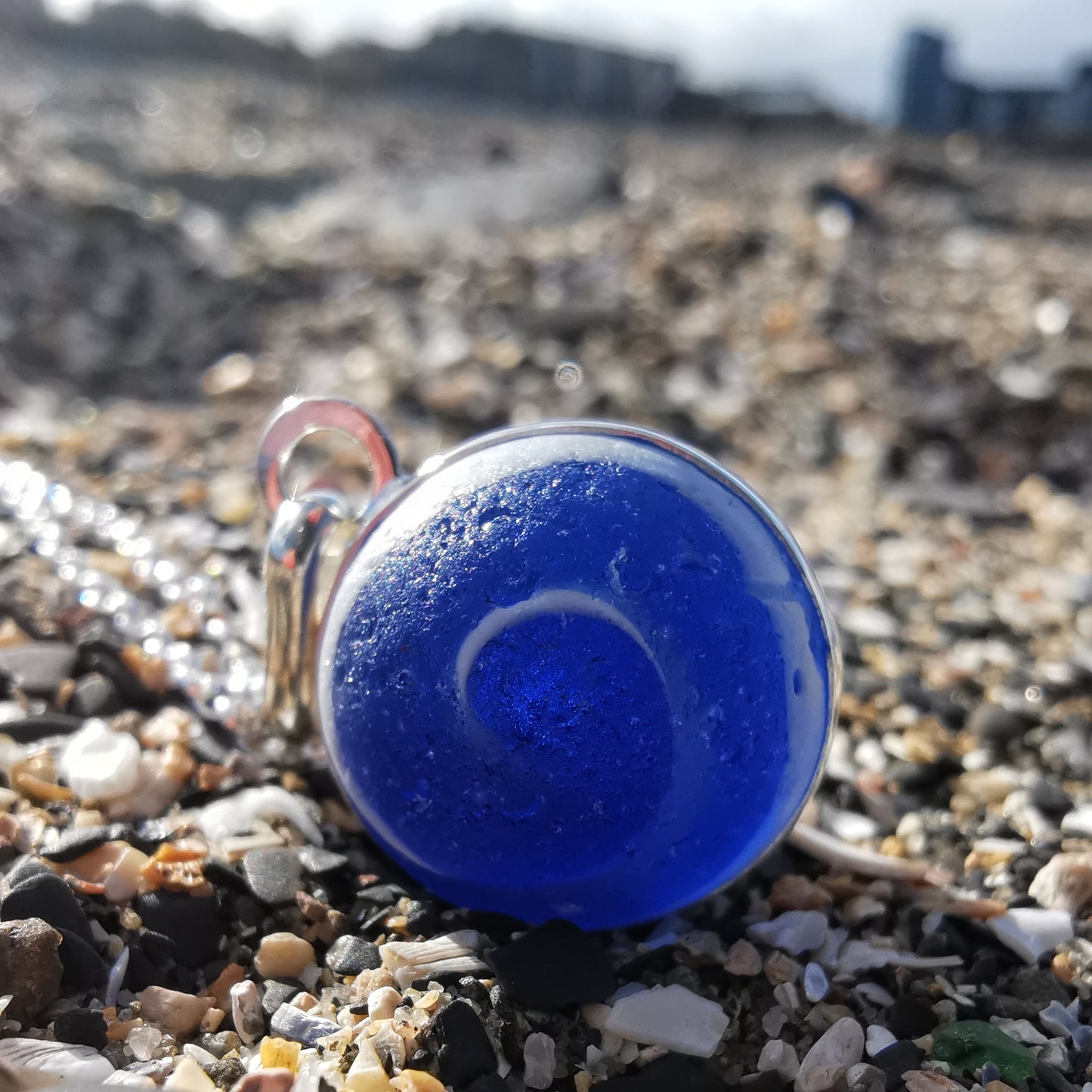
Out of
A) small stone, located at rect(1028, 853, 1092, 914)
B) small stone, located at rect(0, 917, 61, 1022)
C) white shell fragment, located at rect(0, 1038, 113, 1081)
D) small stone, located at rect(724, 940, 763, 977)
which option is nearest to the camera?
white shell fragment, located at rect(0, 1038, 113, 1081)

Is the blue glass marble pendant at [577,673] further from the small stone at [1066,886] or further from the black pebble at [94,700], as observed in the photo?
the black pebble at [94,700]

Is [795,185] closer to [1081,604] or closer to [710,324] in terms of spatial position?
[710,324]

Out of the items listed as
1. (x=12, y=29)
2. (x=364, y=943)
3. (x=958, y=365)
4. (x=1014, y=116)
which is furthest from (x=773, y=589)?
(x=1014, y=116)

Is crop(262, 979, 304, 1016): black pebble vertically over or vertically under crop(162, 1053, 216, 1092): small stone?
under

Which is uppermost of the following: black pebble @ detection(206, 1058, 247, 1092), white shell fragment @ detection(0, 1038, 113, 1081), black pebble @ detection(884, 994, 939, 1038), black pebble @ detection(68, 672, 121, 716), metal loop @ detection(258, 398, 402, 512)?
metal loop @ detection(258, 398, 402, 512)

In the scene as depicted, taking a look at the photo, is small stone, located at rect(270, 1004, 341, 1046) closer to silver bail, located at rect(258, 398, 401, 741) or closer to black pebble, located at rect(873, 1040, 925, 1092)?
silver bail, located at rect(258, 398, 401, 741)

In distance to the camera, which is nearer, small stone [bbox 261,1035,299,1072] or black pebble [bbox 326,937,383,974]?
small stone [bbox 261,1035,299,1072]

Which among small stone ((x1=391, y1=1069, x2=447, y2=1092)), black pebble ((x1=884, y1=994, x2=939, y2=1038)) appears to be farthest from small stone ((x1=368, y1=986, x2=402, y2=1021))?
black pebble ((x1=884, y1=994, x2=939, y2=1038))

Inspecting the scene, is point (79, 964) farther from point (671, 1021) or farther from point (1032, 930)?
point (1032, 930)
